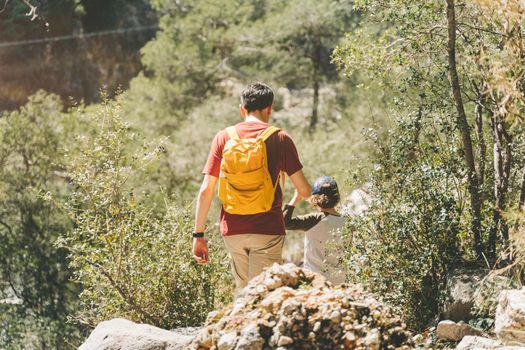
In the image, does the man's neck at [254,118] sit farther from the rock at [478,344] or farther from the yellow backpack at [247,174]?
the rock at [478,344]

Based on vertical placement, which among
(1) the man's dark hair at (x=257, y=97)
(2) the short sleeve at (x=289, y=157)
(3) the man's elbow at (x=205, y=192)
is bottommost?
(3) the man's elbow at (x=205, y=192)

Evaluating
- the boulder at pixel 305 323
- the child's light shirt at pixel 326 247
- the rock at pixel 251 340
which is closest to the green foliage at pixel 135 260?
the child's light shirt at pixel 326 247

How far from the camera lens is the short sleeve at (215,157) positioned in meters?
4.68

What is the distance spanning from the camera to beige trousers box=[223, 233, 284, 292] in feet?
15.2

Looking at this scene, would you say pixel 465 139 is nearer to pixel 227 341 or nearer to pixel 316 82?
pixel 227 341

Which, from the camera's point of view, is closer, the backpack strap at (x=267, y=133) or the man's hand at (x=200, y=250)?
the backpack strap at (x=267, y=133)

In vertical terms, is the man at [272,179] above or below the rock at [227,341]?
above

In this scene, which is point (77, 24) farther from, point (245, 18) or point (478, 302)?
point (478, 302)

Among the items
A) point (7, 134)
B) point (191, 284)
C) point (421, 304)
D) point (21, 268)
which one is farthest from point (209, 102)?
point (421, 304)

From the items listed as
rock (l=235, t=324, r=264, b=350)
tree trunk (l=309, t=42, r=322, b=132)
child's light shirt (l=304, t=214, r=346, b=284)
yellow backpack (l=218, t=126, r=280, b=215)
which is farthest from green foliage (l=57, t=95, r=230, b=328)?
tree trunk (l=309, t=42, r=322, b=132)

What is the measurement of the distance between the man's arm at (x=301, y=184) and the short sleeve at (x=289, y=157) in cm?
3

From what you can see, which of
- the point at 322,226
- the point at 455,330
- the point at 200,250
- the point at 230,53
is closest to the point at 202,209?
the point at 200,250

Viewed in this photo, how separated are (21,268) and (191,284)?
15.4 meters

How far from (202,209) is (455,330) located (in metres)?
1.81
